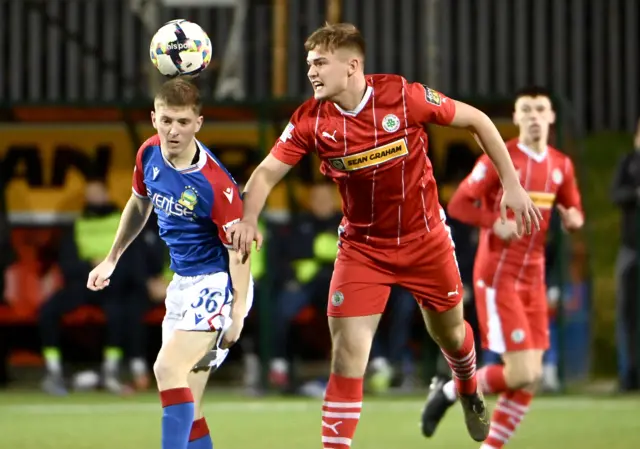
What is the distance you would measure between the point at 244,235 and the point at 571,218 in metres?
2.44

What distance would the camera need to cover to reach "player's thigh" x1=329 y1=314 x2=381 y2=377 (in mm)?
6020

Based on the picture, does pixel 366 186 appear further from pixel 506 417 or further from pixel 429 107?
pixel 506 417

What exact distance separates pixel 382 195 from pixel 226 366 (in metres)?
6.61

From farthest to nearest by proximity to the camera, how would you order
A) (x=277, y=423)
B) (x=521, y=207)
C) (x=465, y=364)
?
1. (x=277, y=423)
2. (x=465, y=364)
3. (x=521, y=207)

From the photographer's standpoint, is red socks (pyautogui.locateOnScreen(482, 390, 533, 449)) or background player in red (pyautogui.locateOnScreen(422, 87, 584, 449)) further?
background player in red (pyautogui.locateOnScreen(422, 87, 584, 449))

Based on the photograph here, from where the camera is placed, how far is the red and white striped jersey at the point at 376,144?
19.5 feet

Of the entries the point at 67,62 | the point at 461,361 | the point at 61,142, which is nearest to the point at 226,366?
the point at 61,142

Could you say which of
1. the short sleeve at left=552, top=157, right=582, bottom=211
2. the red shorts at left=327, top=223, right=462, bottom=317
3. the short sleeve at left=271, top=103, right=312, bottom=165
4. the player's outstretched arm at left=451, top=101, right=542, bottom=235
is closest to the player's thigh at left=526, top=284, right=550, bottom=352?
the short sleeve at left=552, top=157, right=582, bottom=211

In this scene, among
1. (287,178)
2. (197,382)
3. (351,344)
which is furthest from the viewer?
(287,178)

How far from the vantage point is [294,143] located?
590 centimetres

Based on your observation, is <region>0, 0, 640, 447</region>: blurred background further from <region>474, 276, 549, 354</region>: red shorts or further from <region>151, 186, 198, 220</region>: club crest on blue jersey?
<region>151, 186, 198, 220</region>: club crest on blue jersey

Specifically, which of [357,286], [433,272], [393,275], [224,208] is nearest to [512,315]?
[433,272]

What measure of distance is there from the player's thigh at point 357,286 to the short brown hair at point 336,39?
0.94 m

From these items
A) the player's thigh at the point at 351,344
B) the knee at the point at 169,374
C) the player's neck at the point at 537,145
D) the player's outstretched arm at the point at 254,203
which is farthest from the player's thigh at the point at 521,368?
the knee at the point at 169,374
